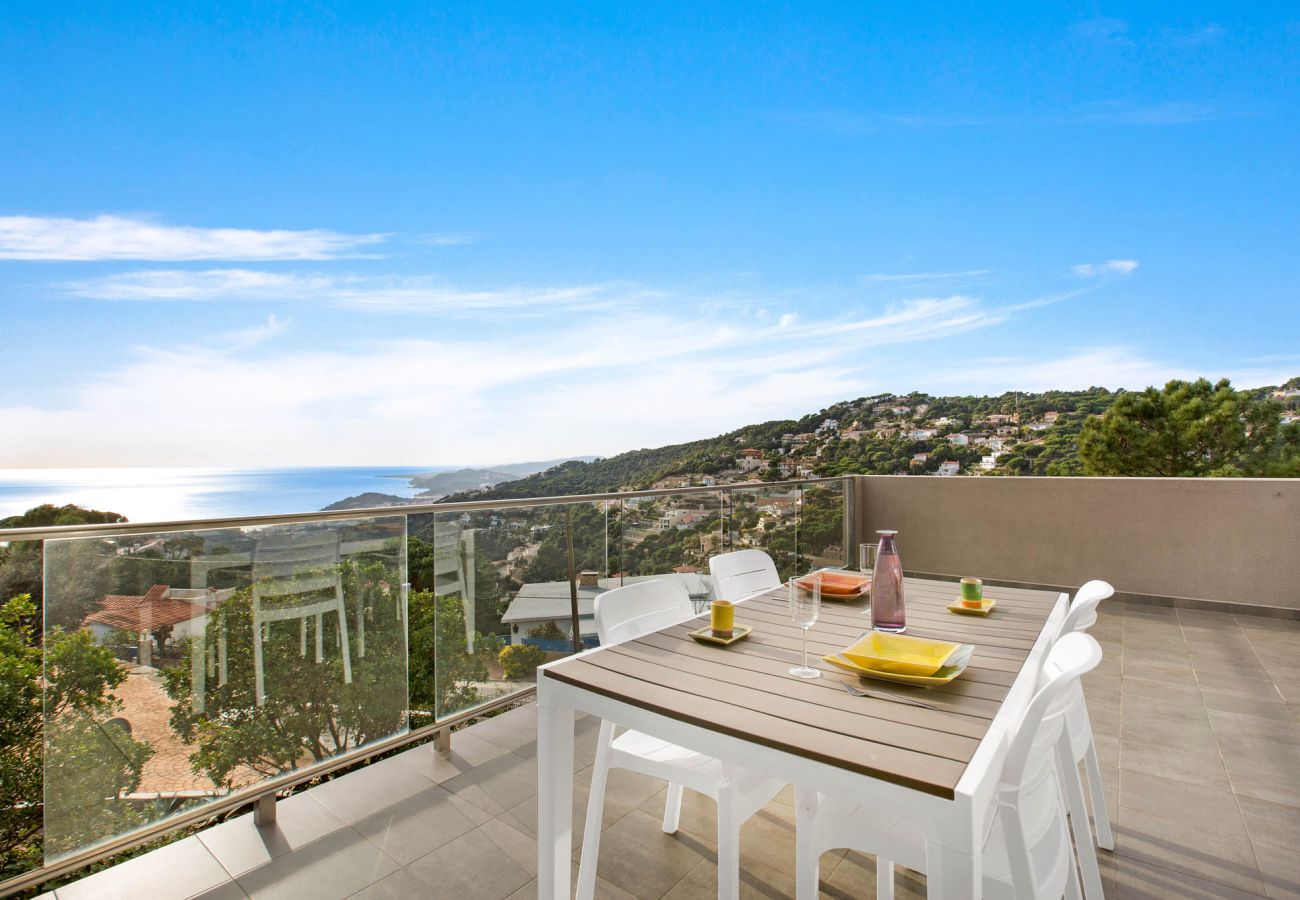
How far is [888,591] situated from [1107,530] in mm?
4927

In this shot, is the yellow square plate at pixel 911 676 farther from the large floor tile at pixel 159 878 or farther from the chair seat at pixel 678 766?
the large floor tile at pixel 159 878

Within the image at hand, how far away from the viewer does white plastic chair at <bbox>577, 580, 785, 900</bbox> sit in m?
1.53

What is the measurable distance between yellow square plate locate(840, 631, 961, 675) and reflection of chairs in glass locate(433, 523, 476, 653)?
1.79m

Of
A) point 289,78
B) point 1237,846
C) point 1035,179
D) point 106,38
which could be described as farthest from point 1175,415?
point 106,38

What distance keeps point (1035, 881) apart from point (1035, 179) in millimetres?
11548

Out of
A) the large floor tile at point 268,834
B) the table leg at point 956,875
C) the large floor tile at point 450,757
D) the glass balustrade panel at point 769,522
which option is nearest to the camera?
the table leg at point 956,875

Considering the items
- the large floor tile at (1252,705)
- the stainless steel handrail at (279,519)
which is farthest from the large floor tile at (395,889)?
the large floor tile at (1252,705)

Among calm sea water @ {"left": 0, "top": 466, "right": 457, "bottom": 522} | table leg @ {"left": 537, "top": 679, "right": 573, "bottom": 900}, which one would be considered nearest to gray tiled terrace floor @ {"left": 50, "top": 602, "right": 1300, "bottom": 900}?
table leg @ {"left": 537, "top": 679, "right": 573, "bottom": 900}

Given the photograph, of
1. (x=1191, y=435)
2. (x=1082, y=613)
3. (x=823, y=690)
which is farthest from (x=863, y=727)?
(x=1191, y=435)

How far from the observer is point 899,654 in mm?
1487

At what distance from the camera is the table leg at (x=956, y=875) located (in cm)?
92

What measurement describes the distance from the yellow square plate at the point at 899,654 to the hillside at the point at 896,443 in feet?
12.9

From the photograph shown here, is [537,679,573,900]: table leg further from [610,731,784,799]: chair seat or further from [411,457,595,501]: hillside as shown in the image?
[411,457,595,501]: hillside

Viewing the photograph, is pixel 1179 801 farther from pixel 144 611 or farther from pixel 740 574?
pixel 144 611
